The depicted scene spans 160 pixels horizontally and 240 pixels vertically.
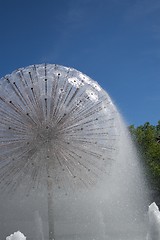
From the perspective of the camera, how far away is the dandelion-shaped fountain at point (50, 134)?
12289 millimetres

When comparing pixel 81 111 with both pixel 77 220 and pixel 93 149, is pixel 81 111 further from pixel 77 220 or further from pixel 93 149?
pixel 77 220

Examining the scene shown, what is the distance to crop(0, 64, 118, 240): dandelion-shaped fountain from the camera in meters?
12.3

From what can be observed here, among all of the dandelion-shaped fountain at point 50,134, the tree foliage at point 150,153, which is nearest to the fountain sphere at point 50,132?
the dandelion-shaped fountain at point 50,134

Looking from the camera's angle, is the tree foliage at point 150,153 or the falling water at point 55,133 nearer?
the falling water at point 55,133

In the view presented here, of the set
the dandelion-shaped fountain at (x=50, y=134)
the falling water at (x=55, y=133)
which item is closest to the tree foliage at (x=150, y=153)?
the falling water at (x=55, y=133)

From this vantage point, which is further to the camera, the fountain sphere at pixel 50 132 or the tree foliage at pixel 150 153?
the tree foliage at pixel 150 153

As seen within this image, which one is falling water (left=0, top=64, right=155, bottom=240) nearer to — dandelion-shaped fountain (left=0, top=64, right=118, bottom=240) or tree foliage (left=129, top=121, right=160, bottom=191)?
dandelion-shaped fountain (left=0, top=64, right=118, bottom=240)

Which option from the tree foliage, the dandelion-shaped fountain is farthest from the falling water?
the tree foliage

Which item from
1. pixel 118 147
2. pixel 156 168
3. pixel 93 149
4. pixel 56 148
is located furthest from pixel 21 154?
pixel 156 168

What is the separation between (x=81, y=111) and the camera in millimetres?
12773

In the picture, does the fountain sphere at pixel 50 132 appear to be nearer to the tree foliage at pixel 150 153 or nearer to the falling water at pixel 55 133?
the falling water at pixel 55 133

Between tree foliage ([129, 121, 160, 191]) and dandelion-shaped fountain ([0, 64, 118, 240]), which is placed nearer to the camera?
dandelion-shaped fountain ([0, 64, 118, 240])

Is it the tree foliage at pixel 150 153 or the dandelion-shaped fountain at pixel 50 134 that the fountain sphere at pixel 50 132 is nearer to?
the dandelion-shaped fountain at pixel 50 134

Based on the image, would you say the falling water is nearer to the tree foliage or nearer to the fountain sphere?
the fountain sphere
